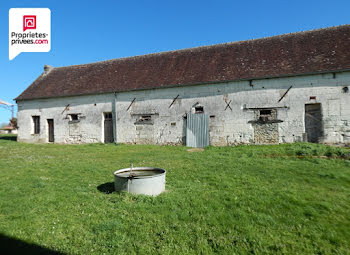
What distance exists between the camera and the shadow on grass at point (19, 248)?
2638mm

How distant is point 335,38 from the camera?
12062 mm

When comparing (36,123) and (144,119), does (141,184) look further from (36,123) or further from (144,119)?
(36,123)

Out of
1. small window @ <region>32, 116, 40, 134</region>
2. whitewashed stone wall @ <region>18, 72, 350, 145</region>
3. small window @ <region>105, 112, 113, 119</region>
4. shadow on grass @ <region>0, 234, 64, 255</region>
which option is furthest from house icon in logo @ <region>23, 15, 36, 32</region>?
shadow on grass @ <region>0, 234, 64, 255</region>

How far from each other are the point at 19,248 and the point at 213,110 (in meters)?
11.1

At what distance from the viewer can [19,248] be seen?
2.71 m

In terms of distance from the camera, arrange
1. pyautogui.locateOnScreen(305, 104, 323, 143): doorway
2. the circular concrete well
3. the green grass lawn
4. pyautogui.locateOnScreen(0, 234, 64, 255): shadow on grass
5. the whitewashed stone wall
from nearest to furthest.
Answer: pyautogui.locateOnScreen(0, 234, 64, 255): shadow on grass < the green grass lawn < the circular concrete well < the whitewashed stone wall < pyautogui.locateOnScreen(305, 104, 323, 143): doorway

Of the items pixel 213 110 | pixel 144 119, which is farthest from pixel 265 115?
pixel 144 119

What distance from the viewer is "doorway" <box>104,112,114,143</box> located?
49.7 ft

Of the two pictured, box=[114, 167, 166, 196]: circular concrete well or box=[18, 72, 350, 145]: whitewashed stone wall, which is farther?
box=[18, 72, 350, 145]: whitewashed stone wall

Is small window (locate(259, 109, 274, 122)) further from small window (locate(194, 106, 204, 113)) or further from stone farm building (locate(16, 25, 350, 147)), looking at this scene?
small window (locate(194, 106, 204, 113))

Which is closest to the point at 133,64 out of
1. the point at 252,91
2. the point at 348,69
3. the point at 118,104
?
the point at 118,104

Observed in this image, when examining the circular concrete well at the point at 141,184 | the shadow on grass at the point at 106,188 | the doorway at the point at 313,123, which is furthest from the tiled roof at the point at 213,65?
the circular concrete well at the point at 141,184

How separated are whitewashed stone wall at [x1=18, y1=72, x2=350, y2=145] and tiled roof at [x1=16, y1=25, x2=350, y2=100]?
52 centimetres

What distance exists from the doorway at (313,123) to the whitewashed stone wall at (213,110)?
255mm
